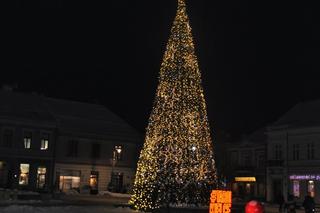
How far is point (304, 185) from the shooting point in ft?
187

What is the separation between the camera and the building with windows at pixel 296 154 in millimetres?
56375

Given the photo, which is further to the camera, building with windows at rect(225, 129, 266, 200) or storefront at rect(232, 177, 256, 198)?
storefront at rect(232, 177, 256, 198)

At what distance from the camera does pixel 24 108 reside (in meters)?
60.9

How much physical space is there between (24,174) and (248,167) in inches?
1072

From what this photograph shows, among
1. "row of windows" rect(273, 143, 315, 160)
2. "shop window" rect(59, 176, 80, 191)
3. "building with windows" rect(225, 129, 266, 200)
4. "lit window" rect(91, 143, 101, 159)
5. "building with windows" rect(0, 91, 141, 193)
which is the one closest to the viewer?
"row of windows" rect(273, 143, 315, 160)

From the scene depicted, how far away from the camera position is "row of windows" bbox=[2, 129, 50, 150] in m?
56.9

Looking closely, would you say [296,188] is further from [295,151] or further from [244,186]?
[244,186]

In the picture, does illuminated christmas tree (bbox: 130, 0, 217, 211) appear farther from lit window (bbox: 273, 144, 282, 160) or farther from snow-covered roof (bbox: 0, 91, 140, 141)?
lit window (bbox: 273, 144, 282, 160)

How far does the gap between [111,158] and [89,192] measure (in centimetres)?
830

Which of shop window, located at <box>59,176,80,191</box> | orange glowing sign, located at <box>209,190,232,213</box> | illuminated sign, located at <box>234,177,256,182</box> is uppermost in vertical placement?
illuminated sign, located at <box>234,177,256,182</box>

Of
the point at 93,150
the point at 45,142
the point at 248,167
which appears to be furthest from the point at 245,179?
the point at 45,142

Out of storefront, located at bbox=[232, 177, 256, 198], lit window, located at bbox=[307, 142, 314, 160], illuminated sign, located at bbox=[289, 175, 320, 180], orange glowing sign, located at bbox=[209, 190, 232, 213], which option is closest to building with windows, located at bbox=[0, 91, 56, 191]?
storefront, located at bbox=[232, 177, 256, 198]

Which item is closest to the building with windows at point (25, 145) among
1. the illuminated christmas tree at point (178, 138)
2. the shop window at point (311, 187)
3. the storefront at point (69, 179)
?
the storefront at point (69, 179)

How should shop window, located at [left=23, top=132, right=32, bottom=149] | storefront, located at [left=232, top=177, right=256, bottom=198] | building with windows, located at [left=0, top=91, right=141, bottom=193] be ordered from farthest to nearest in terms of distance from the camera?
storefront, located at [left=232, top=177, right=256, bottom=198], shop window, located at [left=23, top=132, right=32, bottom=149], building with windows, located at [left=0, top=91, right=141, bottom=193]
